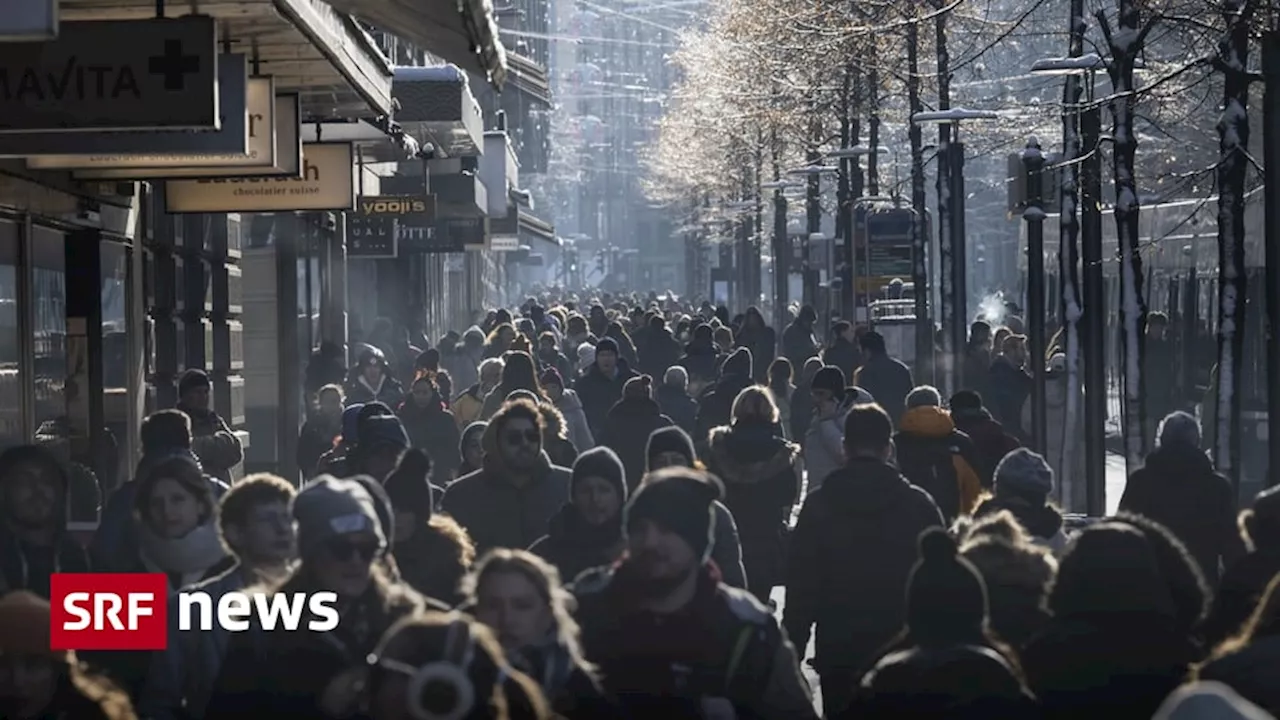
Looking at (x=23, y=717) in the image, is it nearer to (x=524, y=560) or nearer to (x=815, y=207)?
(x=524, y=560)

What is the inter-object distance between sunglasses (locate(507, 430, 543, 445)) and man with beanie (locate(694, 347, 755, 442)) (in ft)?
25.7

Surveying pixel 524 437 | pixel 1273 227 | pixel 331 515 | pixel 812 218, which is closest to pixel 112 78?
pixel 524 437

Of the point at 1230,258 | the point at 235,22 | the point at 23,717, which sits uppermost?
the point at 235,22

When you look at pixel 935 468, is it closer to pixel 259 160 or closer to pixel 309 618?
pixel 259 160

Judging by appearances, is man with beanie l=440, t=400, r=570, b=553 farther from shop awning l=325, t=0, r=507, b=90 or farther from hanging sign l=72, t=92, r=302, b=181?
hanging sign l=72, t=92, r=302, b=181

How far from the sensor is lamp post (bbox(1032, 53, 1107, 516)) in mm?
21547

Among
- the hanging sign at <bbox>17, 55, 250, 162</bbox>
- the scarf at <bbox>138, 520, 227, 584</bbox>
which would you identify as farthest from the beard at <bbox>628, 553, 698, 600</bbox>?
the hanging sign at <bbox>17, 55, 250, 162</bbox>

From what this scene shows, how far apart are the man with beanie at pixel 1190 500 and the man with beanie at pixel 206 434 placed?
420 centimetres

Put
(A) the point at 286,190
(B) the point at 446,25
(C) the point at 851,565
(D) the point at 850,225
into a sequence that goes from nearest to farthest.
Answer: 1. (C) the point at 851,565
2. (B) the point at 446,25
3. (A) the point at 286,190
4. (D) the point at 850,225

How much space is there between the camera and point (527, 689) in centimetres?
652

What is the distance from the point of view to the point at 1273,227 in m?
14.8

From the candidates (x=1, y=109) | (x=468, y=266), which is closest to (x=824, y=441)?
(x=1, y=109)

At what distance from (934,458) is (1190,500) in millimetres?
2269

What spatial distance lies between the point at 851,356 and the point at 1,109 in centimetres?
1877
